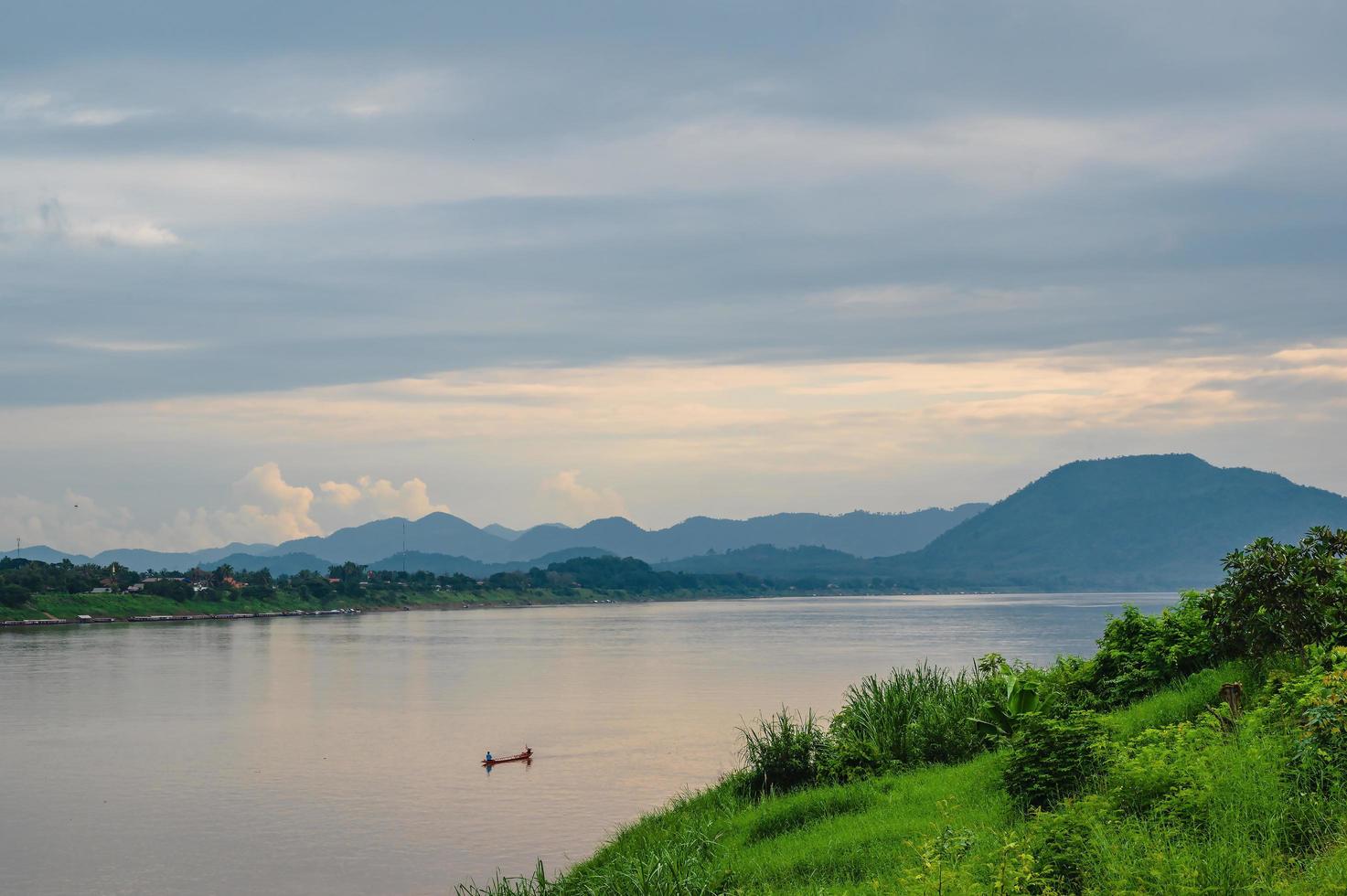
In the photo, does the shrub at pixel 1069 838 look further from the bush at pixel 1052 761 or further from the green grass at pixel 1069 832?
the bush at pixel 1052 761

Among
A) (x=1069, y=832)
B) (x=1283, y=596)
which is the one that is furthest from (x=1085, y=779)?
(x=1283, y=596)

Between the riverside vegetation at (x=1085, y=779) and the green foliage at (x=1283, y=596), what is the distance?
37mm

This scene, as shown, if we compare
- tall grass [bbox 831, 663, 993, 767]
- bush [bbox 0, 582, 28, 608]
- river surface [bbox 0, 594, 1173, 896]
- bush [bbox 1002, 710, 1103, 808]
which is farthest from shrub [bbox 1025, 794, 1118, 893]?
bush [bbox 0, 582, 28, 608]

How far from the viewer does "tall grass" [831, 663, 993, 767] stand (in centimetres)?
2672

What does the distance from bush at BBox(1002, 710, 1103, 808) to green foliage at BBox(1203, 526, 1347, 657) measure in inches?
172

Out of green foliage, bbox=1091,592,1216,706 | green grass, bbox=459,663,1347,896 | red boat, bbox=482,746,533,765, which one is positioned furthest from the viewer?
red boat, bbox=482,746,533,765

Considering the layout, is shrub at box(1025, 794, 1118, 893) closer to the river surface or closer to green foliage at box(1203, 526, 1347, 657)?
green foliage at box(1203, 526, 1347, 657)

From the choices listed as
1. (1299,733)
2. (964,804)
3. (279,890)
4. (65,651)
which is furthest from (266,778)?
(65,651)

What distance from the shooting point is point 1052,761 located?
19.3 m

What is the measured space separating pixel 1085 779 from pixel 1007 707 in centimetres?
626

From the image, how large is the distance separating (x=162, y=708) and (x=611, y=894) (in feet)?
226

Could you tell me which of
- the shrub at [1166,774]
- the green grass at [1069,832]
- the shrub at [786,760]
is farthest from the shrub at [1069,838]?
the shrub at [786,760]

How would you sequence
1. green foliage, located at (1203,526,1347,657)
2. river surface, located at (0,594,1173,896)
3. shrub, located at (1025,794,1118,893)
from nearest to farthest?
1. shrub, located at (1025,794,1118,893)
2. green foliage, located at (1203,526,1347,657)
3. river surface, located at (0,594,1173,896)

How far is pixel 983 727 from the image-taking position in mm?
26875
